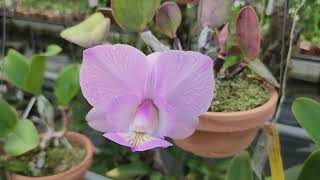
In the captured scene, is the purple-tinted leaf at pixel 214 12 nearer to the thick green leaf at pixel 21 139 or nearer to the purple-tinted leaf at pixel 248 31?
the purple-tinted leaf at pixel 248 31

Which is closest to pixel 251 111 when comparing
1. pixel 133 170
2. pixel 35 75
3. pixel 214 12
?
pixel 214 12

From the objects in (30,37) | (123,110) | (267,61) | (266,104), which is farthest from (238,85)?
(30,37)

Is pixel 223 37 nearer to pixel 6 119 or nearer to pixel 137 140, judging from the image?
→ pixel 137 140

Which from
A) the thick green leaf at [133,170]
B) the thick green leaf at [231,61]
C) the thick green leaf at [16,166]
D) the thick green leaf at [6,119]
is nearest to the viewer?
the thick green leaf at [231,61]

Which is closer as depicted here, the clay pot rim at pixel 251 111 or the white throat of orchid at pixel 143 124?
the white throat of orchid at pixel 143 124

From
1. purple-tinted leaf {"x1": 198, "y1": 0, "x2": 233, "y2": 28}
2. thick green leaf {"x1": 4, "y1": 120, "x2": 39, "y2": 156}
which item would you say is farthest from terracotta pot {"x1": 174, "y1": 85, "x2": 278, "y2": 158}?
thick green leaf {"x1": 4, "y1": 120, "x2": 39, "y2": 156}

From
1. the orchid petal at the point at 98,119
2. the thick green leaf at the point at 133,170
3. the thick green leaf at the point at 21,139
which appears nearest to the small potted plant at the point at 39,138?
the thick green leaf at the point at 21,139

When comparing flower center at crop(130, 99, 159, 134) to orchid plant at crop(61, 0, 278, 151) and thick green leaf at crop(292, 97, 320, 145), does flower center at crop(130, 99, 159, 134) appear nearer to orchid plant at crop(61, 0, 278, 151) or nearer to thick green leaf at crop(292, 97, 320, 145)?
orchid plant at crop(61, 0, 278, 151)
